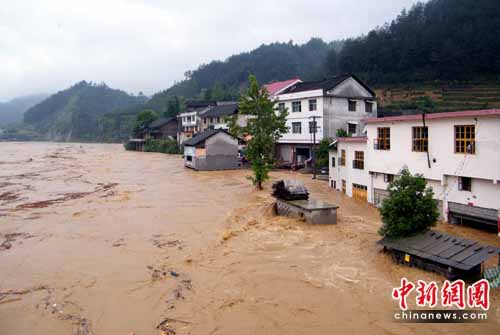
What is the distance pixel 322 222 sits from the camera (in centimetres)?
1675

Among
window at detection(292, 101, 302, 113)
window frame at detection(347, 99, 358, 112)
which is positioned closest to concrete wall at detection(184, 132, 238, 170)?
window at detection(292, 101, 302, 113)

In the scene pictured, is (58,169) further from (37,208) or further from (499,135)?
(499,135)

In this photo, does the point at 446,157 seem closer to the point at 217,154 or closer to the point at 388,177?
the point at 388,177

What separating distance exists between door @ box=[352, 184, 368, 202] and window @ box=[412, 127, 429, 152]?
4.56 meters

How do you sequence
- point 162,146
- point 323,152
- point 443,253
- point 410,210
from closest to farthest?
1. point 443,253
2. point 410,210
3. point 323,152
4. point 162,146

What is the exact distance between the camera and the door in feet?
70.4

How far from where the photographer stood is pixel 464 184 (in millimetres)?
15695

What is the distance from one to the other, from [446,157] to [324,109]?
19.4 m

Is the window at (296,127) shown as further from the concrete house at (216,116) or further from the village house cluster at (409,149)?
the concrete house at (216,116)

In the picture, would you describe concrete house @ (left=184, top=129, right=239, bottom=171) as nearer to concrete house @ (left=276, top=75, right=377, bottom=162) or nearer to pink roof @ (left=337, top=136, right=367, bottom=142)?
concrete house @ (left=276, top=75, right=377, bottom=162)

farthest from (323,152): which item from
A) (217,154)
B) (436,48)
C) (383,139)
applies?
(436,48)

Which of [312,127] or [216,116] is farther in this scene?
[216,116]

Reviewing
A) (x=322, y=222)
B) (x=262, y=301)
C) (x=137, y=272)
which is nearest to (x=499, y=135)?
(x=322, y=222)

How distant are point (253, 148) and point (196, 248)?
40.4 ft
